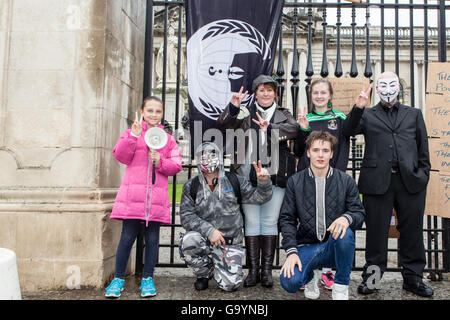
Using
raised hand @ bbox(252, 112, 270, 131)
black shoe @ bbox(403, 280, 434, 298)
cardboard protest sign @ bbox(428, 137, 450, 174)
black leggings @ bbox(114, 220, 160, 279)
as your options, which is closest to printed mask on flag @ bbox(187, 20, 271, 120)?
raised hand @ bbox(252, 112, 270, 131)

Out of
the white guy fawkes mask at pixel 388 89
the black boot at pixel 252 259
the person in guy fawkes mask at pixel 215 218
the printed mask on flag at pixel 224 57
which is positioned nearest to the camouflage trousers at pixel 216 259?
the person in guy fawkes mask at pixel 215 218

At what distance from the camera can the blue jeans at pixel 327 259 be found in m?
3.06

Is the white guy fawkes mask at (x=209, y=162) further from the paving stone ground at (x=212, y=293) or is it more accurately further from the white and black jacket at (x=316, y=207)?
the paving stone ground at (x=212, y=293)

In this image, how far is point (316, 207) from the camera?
10.8 ft

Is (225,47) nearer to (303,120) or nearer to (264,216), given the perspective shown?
(303,120)

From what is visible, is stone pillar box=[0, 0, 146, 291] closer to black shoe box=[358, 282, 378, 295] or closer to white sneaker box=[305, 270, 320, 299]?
white sneaker box=[305, 270, 320, 299]

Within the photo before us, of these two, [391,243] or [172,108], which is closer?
[391,243]

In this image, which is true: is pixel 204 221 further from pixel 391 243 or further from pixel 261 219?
pixel 391 243

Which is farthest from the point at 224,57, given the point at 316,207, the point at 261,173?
the point at 316,207

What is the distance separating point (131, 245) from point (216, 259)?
0.89m

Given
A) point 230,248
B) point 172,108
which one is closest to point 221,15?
point 230,248

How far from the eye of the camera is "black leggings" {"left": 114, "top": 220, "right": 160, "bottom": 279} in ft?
11.5
